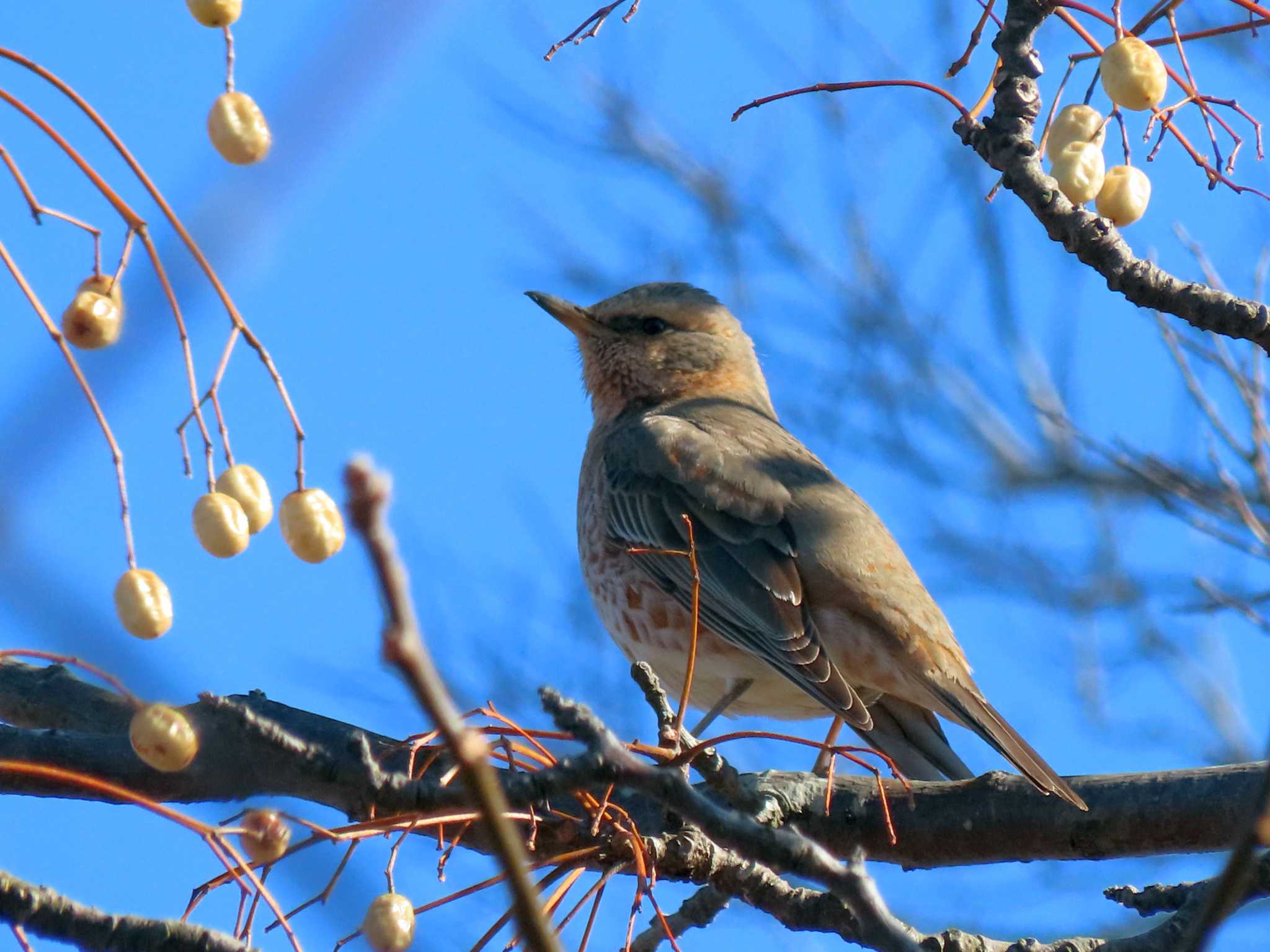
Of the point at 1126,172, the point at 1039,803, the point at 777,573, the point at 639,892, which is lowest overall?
the point at 639,892

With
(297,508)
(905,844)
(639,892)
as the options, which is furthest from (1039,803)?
(297,508)

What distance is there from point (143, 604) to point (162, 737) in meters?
0.20

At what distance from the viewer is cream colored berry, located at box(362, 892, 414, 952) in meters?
2.32

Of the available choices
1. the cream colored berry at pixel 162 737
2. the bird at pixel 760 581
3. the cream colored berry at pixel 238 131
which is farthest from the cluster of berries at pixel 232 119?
the bird at pixel 760 581

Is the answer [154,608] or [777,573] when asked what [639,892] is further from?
[777,573]

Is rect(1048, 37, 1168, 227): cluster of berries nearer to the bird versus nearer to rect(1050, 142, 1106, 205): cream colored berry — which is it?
rect(1050, 142, 1106, 205): cream colored berry

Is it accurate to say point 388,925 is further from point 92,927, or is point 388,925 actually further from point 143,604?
point 143,604

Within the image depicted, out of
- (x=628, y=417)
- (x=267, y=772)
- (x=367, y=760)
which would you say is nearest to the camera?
(x=367, y=760)

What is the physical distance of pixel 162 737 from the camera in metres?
2.20

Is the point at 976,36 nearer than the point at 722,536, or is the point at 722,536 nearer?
the point at 976,36

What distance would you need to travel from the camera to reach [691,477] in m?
5.51

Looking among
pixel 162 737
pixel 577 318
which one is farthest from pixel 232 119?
pixel 577 318

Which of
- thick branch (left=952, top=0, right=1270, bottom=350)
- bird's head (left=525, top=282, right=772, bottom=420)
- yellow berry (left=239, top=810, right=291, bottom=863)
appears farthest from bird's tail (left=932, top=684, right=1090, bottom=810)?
bird's head (left=525, top=282, right=772, bottom=420)

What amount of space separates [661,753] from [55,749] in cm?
148
